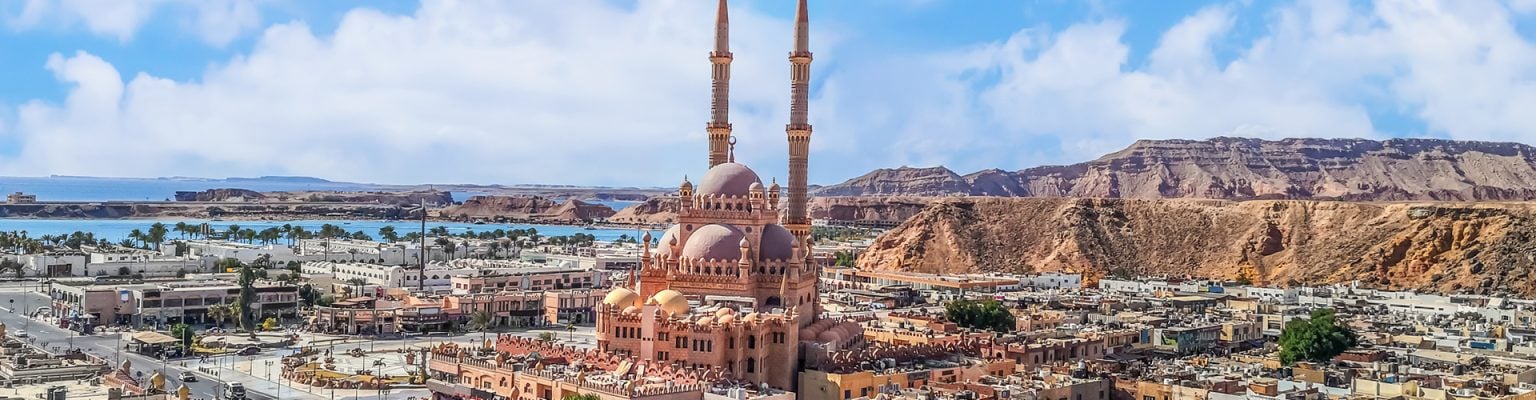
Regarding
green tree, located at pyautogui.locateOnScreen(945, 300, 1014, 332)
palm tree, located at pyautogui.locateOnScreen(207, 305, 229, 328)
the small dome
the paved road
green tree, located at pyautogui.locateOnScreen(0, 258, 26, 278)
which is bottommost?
the paved road

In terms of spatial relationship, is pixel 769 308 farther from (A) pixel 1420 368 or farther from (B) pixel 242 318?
(B) pixel 242 318

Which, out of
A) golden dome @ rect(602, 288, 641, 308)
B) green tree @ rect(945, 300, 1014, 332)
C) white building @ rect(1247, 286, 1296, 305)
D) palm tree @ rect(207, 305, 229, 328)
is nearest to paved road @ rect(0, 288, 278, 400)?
palm tree @ rect(207, 305, 229, 328)

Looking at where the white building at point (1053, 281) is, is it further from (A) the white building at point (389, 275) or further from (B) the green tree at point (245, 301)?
(B) the green tree at point (245, 301)

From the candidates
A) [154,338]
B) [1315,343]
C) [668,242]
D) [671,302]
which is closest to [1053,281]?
[1315,343]

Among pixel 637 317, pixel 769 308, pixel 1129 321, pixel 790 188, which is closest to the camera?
pixel 637 317

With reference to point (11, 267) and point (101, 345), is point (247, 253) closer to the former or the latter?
point (11, 267)

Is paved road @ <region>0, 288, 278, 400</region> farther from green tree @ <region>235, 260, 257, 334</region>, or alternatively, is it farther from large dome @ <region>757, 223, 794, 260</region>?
large dome @ <region>757, 223, 794, 260</region>

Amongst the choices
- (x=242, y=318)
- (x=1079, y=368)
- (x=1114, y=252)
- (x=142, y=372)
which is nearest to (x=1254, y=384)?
(x=1079, y=368)
